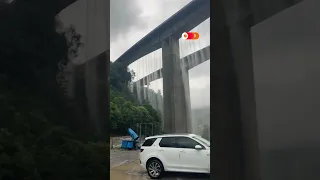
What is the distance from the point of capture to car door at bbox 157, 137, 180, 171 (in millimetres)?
1970

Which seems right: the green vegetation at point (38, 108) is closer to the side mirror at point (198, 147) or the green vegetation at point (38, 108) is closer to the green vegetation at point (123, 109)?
the green vegetation at point (123, 109)

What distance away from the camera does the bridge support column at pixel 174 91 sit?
2029mm

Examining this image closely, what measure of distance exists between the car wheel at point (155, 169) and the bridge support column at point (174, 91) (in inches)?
9.1

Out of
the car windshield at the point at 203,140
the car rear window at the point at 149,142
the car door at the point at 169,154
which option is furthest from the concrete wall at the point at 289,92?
the car rear window at the point at 149,142

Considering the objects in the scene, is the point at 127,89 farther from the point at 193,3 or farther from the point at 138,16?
the point at 193,3

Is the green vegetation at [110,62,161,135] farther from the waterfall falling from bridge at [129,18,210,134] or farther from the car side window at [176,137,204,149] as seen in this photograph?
the car side window at [176,137,204,149]

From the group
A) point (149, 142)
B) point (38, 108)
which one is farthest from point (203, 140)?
point (38, 108)

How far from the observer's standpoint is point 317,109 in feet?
5.73

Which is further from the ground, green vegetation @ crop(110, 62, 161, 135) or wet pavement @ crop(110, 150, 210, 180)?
green vegetation @ crop(110, 62, 161, 135)

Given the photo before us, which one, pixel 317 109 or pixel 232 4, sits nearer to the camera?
pixel 317 109

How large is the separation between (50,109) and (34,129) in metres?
0.16

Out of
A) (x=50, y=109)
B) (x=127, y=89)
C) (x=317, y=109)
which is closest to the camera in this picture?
(x=317, y=109)

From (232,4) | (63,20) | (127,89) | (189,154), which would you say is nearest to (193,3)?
(232,4)

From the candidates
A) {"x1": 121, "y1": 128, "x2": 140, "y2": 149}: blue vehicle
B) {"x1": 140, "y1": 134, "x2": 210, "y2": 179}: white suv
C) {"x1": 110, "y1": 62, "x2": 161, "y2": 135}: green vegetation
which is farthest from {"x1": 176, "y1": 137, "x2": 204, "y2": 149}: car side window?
{"x1": 121, "y1": 128, "x2": 140, "y2": 149}: blue vehicle
